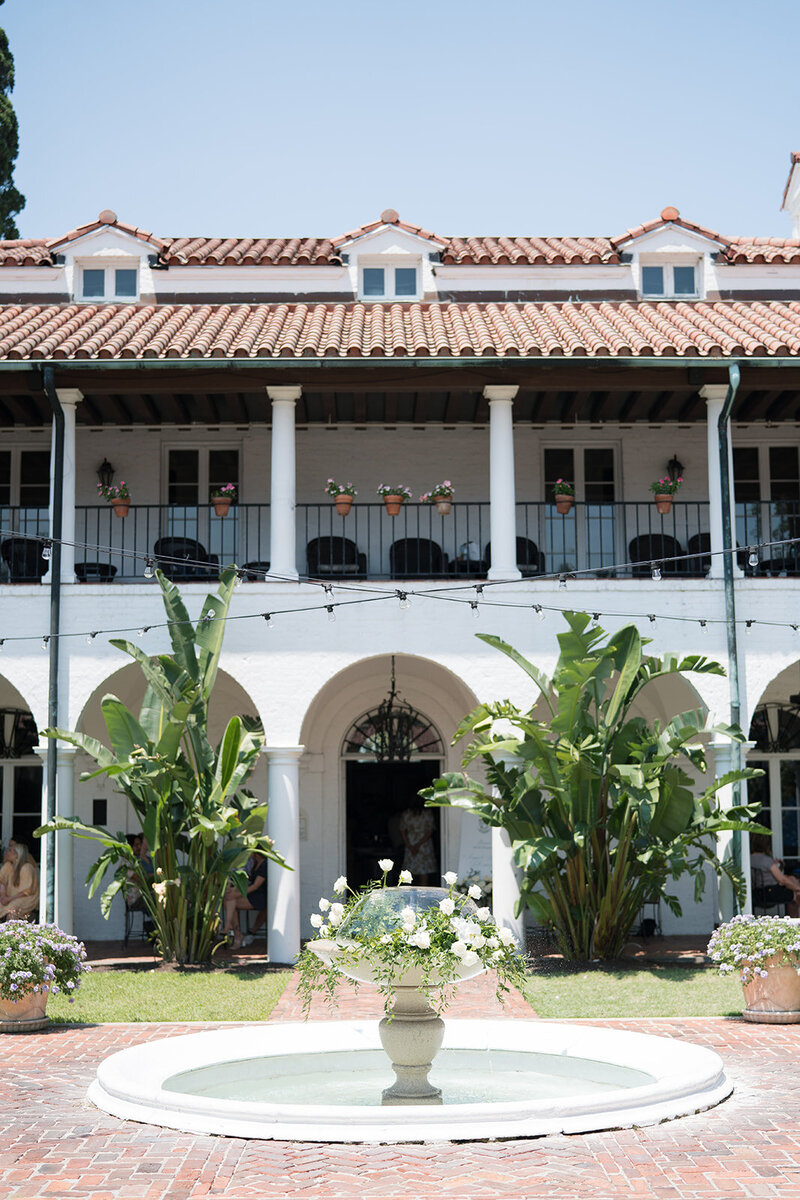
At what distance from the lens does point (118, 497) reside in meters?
16.6

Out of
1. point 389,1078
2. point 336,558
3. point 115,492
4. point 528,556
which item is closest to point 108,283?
point 115,492

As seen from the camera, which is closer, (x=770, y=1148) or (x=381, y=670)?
(x=770, y=1148)

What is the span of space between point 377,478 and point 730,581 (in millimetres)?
5092

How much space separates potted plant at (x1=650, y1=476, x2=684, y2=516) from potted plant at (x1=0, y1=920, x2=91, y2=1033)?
8787 mm

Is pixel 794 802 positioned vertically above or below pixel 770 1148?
above

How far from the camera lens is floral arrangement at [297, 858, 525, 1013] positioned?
7812 mm

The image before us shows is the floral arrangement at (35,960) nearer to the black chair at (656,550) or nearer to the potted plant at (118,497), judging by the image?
the potted plant at (118,497)

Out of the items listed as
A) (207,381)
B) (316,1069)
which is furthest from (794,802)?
(316,1069)

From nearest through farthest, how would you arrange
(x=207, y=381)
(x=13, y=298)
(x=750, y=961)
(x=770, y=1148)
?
(x=770, y=1148), (x=750, y=961), (x=207, y=381), (x=13, y=298)

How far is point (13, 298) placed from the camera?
19.6 metres

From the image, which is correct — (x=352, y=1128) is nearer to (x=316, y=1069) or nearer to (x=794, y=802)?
(x=316, y=1069)

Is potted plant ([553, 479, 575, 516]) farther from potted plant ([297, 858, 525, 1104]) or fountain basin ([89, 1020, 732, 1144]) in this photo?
potted plant ([297, 858, 525, 1104])

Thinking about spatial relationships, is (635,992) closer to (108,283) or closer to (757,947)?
(757,947)

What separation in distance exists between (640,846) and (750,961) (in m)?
3.42
